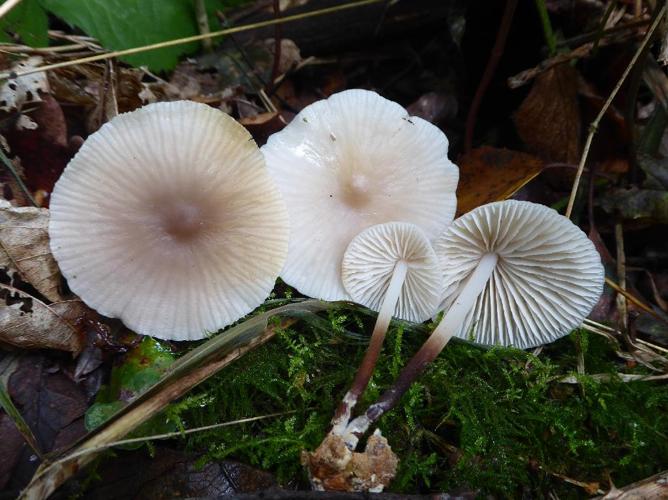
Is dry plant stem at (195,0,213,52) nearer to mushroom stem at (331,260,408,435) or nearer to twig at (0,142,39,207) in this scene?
twig at (0,142,39,207)

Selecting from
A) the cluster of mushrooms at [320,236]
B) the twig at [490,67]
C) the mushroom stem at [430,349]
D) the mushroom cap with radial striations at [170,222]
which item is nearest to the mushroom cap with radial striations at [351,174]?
the cluster of mushrooms at [320,236]

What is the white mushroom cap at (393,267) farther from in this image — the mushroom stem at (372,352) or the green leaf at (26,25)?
the green leaf at (26,25)

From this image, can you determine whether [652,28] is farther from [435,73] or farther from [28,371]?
[28,371]

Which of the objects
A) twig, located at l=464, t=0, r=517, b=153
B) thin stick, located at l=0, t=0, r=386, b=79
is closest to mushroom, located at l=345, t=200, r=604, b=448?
twig, located at l=464, t=0, r=517, b=153

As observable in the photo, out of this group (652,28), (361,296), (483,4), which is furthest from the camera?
(483,4)

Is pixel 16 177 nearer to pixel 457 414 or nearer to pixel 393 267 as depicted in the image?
pixel 393 267

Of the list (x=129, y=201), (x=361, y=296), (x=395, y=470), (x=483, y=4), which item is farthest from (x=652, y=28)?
(x=129, y=201)
